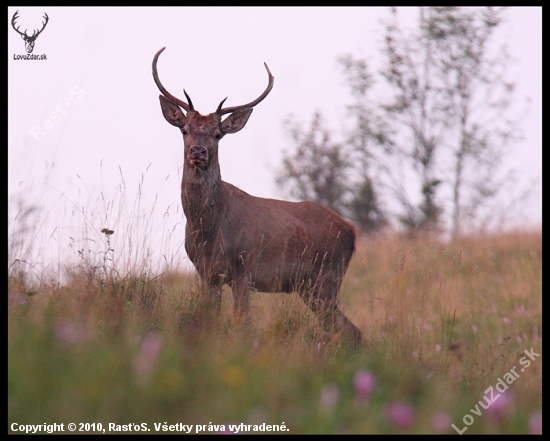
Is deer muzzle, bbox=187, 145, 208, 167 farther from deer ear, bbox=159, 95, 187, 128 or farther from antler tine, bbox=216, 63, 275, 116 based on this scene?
antler tine, bbox=216, 63, 275, 116

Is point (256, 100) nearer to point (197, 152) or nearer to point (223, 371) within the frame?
point (197, 152)

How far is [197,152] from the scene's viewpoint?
798 centimetres

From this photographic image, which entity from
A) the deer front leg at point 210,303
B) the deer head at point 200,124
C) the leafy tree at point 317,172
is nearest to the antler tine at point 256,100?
the deer head at point 200,124

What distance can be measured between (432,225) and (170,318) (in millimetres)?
17484

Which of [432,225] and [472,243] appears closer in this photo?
[472,243]

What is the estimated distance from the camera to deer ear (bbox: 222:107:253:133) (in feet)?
28.7

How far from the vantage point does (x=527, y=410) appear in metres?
5.18

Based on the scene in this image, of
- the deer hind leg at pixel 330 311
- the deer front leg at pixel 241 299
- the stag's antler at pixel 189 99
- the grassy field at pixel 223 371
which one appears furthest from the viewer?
the stag's antler at pixel 189 99

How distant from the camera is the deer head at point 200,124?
26.6 feet

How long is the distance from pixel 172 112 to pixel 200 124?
1.42ft

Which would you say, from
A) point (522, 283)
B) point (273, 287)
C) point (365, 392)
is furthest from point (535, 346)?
point (365, 392)

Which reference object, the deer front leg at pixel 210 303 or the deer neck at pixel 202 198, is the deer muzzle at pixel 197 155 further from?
the deer front leg at pixel 210 303

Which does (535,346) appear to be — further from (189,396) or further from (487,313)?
(189,396)

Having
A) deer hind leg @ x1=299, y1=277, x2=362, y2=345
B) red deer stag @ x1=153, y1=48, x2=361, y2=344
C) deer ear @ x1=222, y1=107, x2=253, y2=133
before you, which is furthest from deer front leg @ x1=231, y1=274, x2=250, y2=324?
deer ear @ x1=222, y1=107, x2=253, y2=133
